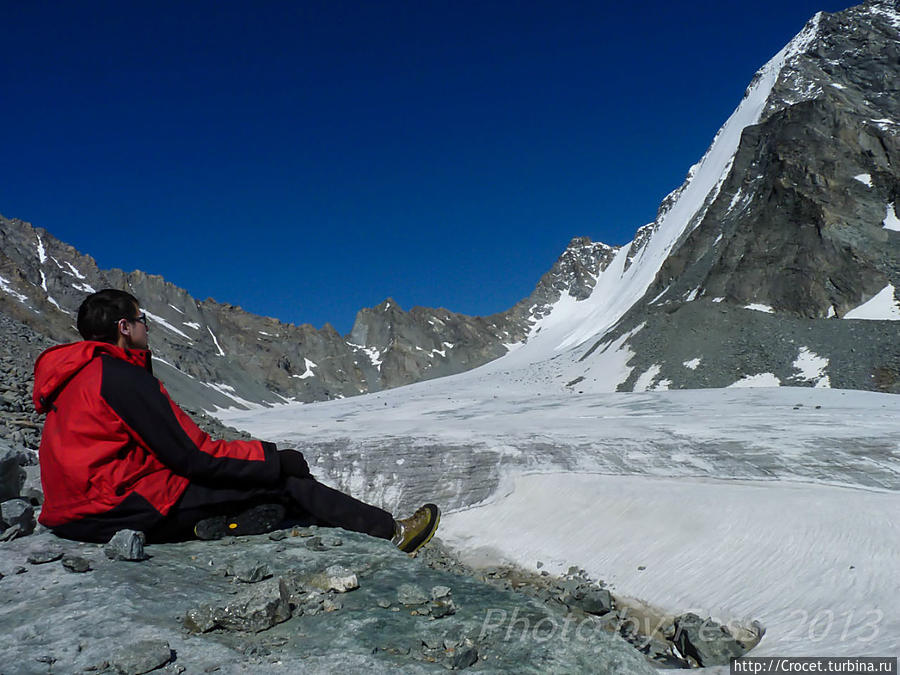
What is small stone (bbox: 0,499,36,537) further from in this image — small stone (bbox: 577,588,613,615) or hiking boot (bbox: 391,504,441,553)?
small stone (bbox: 577,588,613,615)

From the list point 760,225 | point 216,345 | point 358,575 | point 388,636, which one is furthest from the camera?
point 216,345

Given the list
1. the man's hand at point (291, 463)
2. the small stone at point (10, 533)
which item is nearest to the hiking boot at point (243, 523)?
the man's hand at point (291, 463)

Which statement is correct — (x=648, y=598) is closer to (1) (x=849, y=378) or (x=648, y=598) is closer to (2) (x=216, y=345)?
(1) (x=849, y=378)

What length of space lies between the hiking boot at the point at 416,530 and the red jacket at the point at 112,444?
1.53 metres

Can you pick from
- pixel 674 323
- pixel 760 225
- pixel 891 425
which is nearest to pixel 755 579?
pixel 891 425

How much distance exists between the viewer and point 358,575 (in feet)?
11.7

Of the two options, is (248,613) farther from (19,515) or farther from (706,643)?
(706,643)

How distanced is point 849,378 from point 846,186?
88.1ft

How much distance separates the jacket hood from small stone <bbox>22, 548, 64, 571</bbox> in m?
0.87

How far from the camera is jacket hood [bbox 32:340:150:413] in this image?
11.6 feet

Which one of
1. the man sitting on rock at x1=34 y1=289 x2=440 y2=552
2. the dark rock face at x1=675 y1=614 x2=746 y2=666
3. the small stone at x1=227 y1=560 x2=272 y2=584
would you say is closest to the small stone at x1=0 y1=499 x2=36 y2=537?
the man sitting on rock at x1=34 y1=289 x2=440 y2=552

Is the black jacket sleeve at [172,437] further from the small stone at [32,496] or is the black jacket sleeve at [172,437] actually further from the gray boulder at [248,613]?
the small stone at [32,496]

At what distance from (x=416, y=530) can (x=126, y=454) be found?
2309mm

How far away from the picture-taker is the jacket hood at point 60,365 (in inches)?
139
